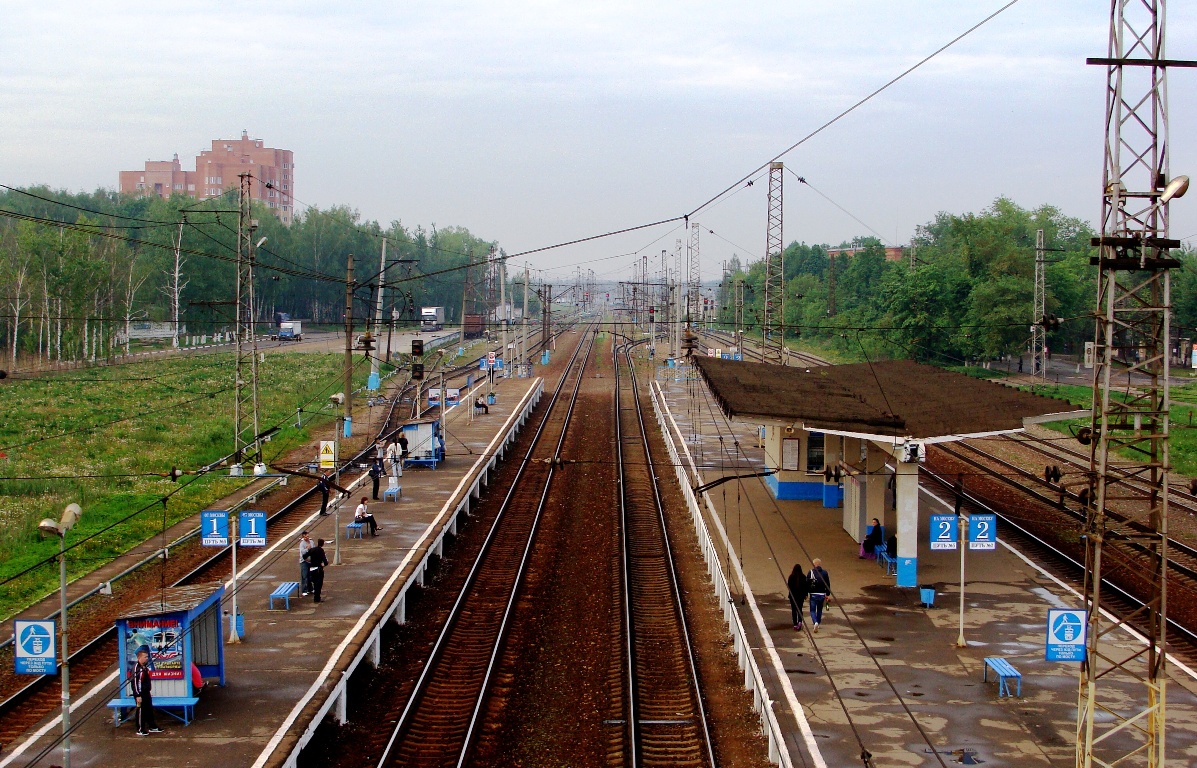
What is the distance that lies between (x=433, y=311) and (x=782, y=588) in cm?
8495

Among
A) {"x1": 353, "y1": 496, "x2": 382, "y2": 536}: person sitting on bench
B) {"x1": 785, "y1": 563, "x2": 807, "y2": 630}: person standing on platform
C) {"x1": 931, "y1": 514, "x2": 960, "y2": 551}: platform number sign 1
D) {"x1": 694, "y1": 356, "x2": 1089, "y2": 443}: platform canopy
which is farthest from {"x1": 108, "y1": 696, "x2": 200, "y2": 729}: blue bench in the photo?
{"x1": 931, "y1": 514, "x2": 960, "y2": 551}: platform number sign 1

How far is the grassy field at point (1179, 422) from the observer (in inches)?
1152

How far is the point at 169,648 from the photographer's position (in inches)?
482

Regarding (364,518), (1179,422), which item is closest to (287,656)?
(364,518)

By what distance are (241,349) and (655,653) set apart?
24242 mm

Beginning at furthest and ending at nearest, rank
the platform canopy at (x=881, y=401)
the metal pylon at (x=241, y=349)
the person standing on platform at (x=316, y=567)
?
the metal pylon at (x=241, y=349)
the platform canopy at (x=881, y=401)
the person standing on platform at (x=316, y=567)

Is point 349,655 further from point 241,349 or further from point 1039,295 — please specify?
point 1039,295

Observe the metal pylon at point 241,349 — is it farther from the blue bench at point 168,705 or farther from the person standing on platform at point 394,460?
the blue bench at point 168,705

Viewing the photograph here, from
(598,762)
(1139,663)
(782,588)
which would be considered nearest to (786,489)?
(782,588)

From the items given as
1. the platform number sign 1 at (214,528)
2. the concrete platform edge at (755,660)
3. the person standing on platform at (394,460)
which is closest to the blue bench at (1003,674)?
the concrete platform edge at (755,660)

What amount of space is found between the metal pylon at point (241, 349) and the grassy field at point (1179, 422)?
1963 centimetres

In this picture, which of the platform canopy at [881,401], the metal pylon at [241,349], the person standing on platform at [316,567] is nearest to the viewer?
the person standing on platform at [316,567]

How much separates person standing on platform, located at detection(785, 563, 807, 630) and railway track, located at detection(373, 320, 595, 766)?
4.55m

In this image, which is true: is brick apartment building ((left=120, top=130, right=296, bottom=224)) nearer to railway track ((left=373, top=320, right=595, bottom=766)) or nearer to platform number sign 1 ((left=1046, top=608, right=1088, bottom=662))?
railway track ((left=373, top=320, right=595, bottom=766))
